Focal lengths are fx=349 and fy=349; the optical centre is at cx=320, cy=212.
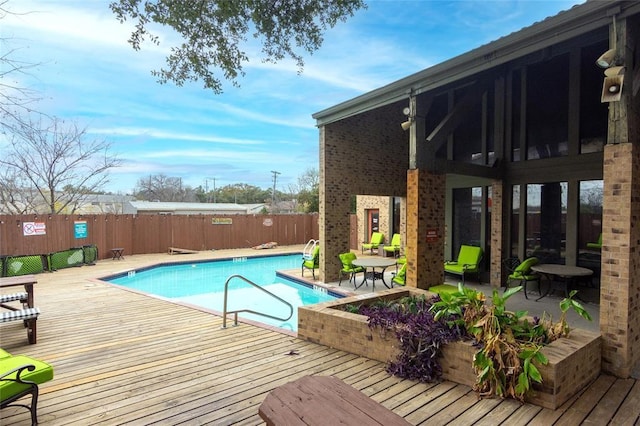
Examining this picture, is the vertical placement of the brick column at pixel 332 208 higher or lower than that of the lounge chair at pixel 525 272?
higher

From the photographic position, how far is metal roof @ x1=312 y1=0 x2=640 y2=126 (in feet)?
12.0

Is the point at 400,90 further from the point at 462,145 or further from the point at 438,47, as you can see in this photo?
the point at 462,145

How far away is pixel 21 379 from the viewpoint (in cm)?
260

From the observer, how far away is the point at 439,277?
654cm

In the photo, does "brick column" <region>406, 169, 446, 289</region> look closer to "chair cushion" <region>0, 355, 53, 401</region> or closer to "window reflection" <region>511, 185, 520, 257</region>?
"window reflection" <region>511, 185, 520, 257</region>

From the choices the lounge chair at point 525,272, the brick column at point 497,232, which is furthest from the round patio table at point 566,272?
the brick column at point 497,232

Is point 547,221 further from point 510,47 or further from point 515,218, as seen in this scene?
point 510,47

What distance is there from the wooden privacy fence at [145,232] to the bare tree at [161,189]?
96.5ft

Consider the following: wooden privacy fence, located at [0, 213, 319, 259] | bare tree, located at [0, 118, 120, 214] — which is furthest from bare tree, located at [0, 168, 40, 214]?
wooden privacy fence, located at [0, 213, 319, 259]

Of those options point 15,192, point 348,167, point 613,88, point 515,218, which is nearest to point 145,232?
point 15,192

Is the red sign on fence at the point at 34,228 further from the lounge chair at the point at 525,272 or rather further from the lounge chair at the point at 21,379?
the lounge chair at the point at 525,272

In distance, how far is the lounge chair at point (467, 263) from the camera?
8.31m

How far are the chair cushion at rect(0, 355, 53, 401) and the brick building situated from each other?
5.10m

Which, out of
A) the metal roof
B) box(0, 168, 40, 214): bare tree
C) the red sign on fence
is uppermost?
the metal roof
